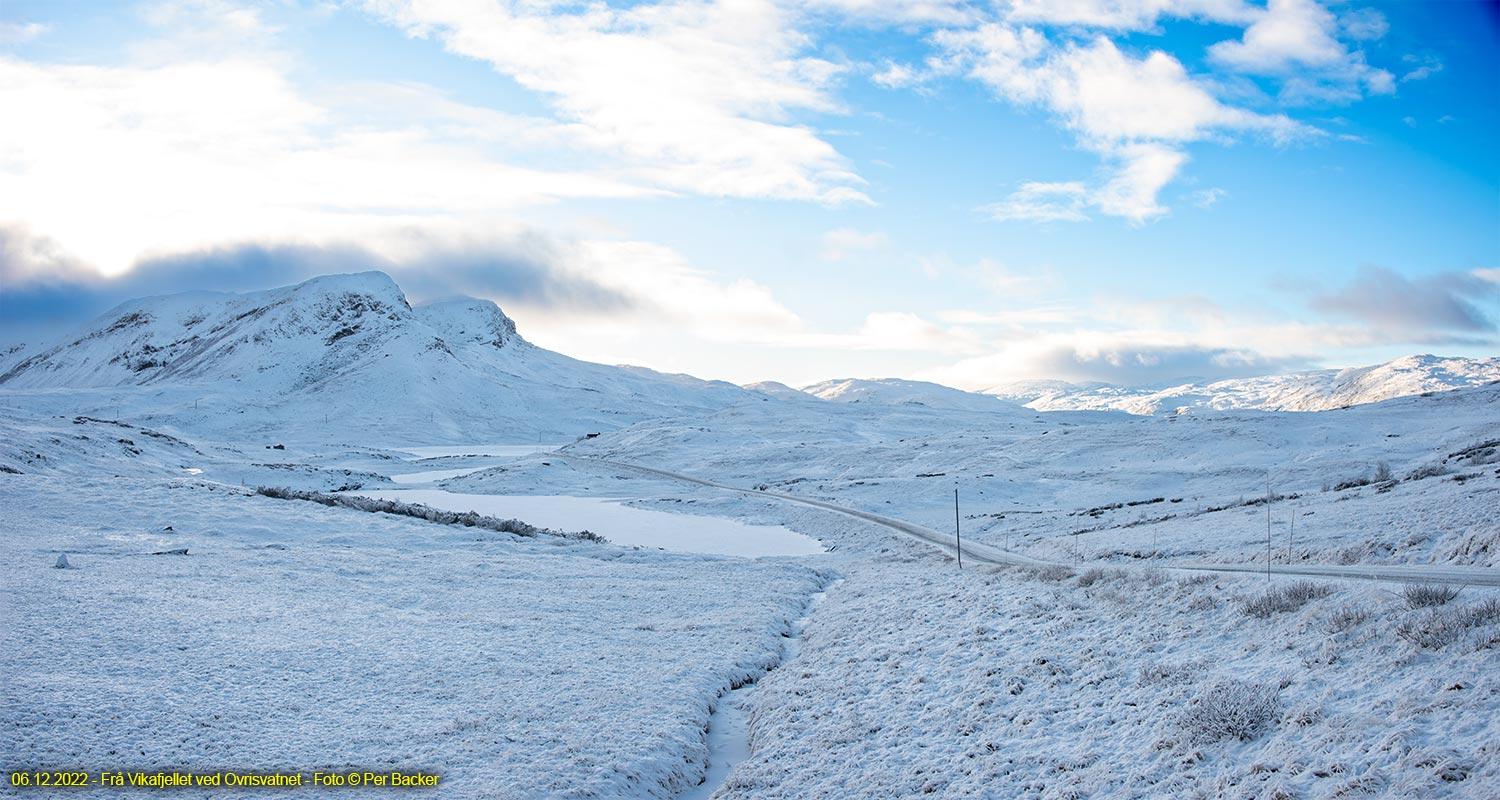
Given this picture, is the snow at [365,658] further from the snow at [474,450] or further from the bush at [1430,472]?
the snow at [474,450]

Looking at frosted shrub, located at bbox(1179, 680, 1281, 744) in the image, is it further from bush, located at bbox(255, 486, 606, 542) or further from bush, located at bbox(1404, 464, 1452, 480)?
bush, located at bbox(1404, 464, 1452, 480)

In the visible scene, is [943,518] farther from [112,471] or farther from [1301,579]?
[112,471]

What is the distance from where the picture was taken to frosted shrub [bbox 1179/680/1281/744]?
10695mm

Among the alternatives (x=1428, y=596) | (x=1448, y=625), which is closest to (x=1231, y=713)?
(x=1448, y=625)

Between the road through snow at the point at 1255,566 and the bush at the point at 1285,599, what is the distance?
2607 millimetres

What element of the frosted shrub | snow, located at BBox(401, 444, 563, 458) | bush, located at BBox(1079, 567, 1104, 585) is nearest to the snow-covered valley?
the frosted shrub

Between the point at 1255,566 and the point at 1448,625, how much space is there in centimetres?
1329

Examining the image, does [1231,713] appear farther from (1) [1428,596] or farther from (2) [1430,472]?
(2) [1430,472]

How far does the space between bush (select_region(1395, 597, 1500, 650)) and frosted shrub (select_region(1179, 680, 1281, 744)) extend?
2.00 metres

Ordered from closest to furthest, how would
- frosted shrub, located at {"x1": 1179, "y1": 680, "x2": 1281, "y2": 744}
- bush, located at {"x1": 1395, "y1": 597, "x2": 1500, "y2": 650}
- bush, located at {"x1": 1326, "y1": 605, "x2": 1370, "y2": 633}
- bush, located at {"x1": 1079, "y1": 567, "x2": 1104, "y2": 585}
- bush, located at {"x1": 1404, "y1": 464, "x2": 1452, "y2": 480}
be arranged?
1. frosted shrub, located at {"x1": 1179, "y1": 680, "x2": 1281, "y2": 744}
2. bush, located at {"x1": 1395, "y1": 597, "x2": 1500, "y2": 650}
3. bush, located at {"x1": 1326, "y1": 605, "x2": 1370, "y2": 633}
4. bush, located at {"x1": 1079, "y1": 567, "x2": 1104, "y2": 585}
5. bush, located at {"x1": 1404, "y1": 464, "x2": 1452, "y2": 480}

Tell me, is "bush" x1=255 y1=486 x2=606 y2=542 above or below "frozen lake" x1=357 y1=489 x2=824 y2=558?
above

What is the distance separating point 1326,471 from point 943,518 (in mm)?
25780

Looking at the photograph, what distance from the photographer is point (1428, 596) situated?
490 inches

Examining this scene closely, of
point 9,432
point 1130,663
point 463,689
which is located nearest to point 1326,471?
point 1130,663
